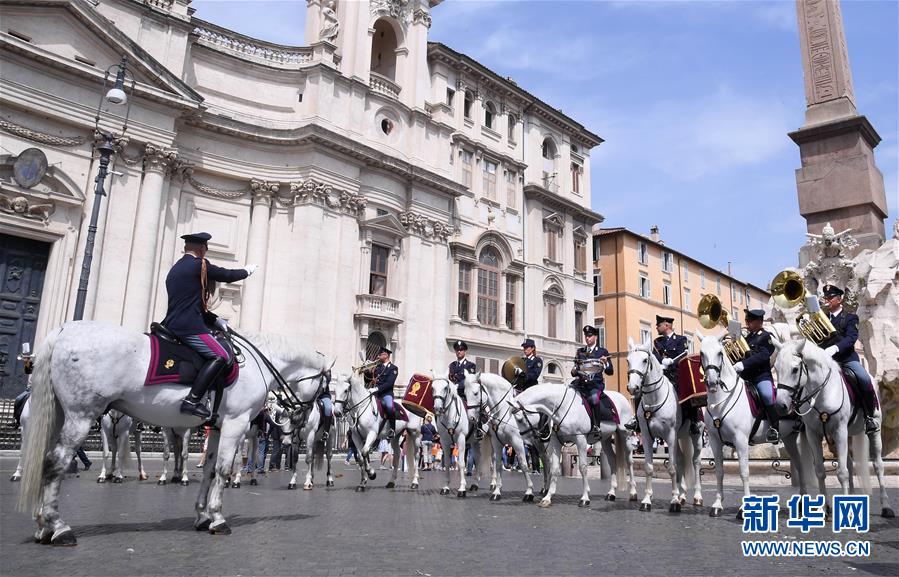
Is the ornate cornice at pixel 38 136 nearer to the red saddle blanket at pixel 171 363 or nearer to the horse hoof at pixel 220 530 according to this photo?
the red saddle blanket at pixel 171 363

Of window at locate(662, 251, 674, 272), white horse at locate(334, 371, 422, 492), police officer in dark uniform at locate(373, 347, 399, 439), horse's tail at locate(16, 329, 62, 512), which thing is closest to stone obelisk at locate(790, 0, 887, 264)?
police officer in dark uniform at locate(373, 347, 399, 439)

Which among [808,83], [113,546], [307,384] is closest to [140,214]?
[307,384]

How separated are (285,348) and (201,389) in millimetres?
1469

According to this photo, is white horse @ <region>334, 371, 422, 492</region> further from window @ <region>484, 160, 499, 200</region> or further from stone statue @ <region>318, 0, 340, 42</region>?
window @ <region>484, 160, 499, 200</region>

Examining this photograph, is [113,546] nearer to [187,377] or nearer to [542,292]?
[187,377]

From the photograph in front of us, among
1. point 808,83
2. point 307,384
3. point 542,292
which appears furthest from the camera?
point 542,292

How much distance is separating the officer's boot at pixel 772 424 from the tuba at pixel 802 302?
1255mm

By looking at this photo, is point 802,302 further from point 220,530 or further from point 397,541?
point 220,530

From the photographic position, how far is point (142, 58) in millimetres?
24188

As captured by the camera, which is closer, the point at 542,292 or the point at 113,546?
the point at 113,546

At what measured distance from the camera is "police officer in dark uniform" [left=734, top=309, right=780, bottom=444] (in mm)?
9156

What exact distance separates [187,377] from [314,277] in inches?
824

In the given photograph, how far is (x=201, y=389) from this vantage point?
6648 mm

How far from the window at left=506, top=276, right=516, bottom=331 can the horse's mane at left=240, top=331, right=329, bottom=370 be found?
28.8 meters
